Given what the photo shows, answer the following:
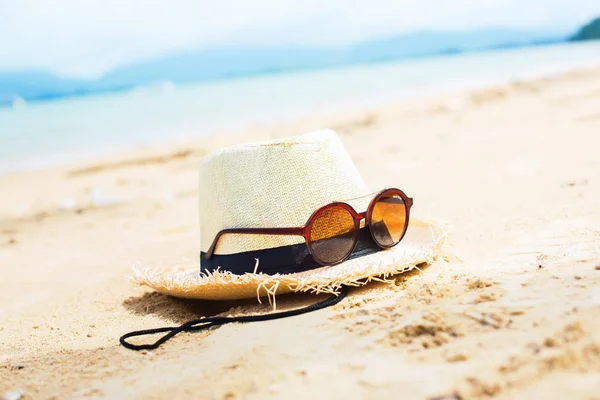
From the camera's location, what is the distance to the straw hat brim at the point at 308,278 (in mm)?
2557

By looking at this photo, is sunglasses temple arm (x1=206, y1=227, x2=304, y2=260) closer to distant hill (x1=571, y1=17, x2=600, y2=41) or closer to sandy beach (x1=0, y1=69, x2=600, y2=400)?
sandy beach (x1=0, y1=69, x2=600, y2=400)

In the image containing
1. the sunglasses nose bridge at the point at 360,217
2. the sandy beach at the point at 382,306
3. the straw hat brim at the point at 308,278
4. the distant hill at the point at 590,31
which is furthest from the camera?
the distant hill at the point at 590,31

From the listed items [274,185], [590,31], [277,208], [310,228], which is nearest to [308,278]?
[310,228]

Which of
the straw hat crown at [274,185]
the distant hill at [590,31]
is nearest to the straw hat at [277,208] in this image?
the straw hat crown at [274,185]

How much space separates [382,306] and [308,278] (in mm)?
381

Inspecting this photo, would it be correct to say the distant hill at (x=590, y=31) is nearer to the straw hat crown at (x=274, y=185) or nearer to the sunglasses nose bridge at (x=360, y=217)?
the straw hat crown at (x=274, y=185)

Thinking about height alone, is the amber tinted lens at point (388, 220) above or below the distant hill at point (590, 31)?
below

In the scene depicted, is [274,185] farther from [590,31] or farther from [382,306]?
[590,31]

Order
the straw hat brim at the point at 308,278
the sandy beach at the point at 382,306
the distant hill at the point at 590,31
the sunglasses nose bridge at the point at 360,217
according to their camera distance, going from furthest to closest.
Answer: the distant hill at the point at 590,31, the sunglasses nose bridge at the point at 360,217, the straw hat brim at the point at 308,278, the sandy beach at the point at 382,306

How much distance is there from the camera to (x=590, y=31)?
2312 inches

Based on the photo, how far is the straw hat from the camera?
2.63 m

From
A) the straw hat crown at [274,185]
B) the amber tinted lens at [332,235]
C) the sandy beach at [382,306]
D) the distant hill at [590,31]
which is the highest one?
the distant hill at [590,31]

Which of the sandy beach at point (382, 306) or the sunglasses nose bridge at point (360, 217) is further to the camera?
the sunglasses nose bridge at point (360, 217)

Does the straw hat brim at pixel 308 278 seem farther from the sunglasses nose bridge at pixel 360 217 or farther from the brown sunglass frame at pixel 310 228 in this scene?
the sunglasses nose bridge at pixel 360 217
